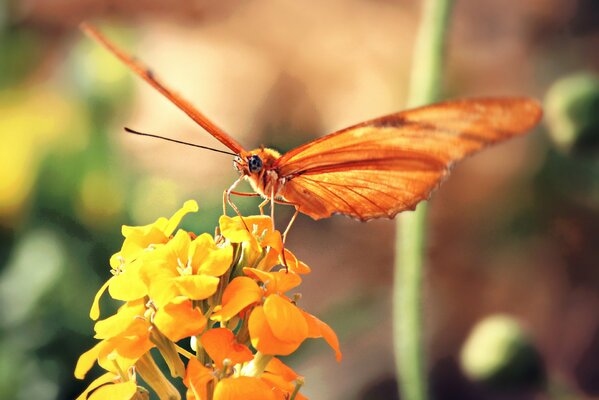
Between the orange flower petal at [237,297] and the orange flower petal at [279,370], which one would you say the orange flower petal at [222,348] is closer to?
the orange flower petal at [237,297]

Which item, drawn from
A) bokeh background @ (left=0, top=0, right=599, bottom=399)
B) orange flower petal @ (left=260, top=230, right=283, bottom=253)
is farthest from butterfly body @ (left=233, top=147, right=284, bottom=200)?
bokeh background @ (left=0, top=0, right=599, bottom=399)

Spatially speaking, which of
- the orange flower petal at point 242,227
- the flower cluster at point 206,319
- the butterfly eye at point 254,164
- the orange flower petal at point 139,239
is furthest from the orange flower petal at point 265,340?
the butterfly eye at point 254,164

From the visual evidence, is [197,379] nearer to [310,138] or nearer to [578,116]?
[578,116]

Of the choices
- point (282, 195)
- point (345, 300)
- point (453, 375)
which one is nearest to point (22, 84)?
point (345, 300)

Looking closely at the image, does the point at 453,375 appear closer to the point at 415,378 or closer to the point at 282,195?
the point at 415,378

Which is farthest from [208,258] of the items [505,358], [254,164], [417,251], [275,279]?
[505,358]

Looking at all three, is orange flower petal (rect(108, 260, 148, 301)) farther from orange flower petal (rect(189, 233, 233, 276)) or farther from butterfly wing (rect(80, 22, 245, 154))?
butterfly wing (rect(80, 22, 245, 154))
